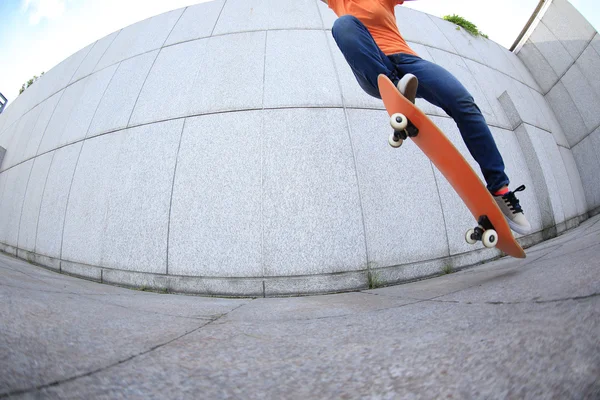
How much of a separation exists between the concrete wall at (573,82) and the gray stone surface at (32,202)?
40.7ft

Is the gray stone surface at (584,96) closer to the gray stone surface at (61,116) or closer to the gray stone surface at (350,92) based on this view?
the gray stone surface at (350,92)

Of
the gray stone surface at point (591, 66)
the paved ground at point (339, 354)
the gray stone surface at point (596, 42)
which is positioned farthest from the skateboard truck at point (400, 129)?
the gray stone surface at point (596, 42)

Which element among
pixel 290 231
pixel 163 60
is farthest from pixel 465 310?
pixel 163 60

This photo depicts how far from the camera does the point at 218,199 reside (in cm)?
369

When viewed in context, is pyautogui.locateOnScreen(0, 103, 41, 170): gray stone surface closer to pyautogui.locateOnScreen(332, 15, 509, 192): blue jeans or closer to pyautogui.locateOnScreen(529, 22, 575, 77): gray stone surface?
pyautogui.locateOnScreen(332, 15, 509, 192): blue jeans

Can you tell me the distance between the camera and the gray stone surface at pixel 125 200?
3811 mm

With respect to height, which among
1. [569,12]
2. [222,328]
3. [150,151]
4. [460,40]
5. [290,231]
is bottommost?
[222,328]

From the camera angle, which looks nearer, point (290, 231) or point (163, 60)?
point (290, 231)

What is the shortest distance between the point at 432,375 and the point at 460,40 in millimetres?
7785

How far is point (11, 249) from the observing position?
5.66 metres

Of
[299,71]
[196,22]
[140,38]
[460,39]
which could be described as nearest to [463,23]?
[460,39]

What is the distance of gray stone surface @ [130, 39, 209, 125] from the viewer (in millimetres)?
4395

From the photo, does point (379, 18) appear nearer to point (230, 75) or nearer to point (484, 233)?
point (484, 233)

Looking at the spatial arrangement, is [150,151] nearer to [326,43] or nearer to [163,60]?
[163,60]
